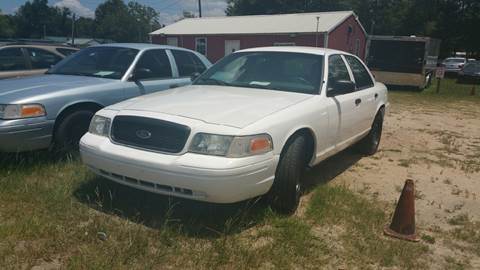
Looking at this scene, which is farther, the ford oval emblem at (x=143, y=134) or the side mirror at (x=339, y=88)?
the side mirror at (x=339, y=88)

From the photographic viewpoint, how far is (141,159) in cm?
352

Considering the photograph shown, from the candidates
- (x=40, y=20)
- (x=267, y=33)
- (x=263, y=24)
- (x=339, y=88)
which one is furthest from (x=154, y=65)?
(x=40, y=20)

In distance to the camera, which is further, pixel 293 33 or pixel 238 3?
pixel 238 3

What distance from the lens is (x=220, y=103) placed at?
4.04 m

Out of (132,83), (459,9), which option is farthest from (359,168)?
(459,9)

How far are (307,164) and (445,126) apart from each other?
7.03m

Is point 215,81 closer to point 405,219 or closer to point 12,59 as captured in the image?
point 405,219

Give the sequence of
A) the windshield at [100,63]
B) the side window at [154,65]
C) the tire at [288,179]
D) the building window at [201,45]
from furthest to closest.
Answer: the building window at [201,45]
the side window at [154,65]
the windshield at [100,63]
the tire at [288,179]

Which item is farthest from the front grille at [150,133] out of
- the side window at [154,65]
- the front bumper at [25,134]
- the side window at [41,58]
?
the side window at [41,58]

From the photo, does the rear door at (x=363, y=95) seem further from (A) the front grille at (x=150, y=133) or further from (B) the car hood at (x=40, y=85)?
(B) the car hood at (x=40, y=85)

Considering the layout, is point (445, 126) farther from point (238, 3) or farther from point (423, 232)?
point (238, 3)

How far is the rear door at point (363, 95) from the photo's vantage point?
18.3ft

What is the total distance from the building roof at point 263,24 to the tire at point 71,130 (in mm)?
24768

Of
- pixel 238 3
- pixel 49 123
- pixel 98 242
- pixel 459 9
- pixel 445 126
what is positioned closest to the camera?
pixel 98 242
